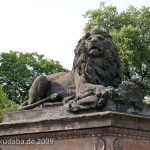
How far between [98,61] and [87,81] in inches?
18.8

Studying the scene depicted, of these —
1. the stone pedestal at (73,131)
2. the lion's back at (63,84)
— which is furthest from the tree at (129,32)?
the stone pedestal at (73,131)

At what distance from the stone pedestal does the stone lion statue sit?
283 millimetres

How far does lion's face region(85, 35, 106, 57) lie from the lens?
9164mm

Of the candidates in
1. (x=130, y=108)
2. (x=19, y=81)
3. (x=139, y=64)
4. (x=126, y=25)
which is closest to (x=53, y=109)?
(x=130, y=108)

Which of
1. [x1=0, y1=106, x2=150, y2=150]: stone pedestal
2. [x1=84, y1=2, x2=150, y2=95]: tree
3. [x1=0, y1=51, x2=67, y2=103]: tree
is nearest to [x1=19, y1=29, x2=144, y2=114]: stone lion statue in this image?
[x1=0, y1=106, x2=150, y2=150]: stone pedestal

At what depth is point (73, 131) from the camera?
834 cm

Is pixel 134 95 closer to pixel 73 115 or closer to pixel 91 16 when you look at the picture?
pixel 73 115

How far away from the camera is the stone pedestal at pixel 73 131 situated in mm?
7840

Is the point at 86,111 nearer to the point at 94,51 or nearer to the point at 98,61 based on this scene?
the point at 98,61

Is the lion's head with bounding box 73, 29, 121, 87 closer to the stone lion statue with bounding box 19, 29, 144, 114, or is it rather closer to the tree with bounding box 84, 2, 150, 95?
the stone lion statue with bounding box 19, 29, 144, 114

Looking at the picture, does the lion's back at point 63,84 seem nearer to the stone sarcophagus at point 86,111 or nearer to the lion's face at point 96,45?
the stone sarcophagus at point 86,111

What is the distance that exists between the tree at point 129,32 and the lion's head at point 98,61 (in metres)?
16.4

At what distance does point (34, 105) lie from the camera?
→ 9688 millimetres

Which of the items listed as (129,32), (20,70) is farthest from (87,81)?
(20,70)
